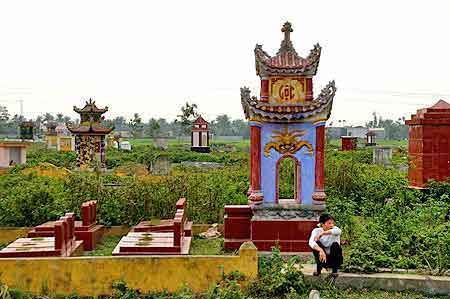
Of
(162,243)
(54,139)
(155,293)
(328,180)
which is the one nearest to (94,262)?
(155,293)

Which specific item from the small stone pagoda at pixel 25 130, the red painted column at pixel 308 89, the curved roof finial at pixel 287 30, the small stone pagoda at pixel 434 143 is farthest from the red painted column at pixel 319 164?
the small stone pagoda at pixel 25 130

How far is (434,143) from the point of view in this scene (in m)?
17.7

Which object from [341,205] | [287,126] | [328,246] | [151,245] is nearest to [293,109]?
[287,126]

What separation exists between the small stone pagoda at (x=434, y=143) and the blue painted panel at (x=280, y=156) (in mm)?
6607

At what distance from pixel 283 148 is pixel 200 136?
4379 centimetres

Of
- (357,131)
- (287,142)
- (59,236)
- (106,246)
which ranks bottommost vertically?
(106,246)

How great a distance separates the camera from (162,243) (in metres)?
12.0

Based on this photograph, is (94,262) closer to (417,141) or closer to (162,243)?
(162,243)

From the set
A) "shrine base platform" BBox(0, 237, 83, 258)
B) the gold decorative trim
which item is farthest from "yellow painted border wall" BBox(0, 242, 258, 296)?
the gold decorative trim

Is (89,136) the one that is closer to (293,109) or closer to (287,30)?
(287,30)

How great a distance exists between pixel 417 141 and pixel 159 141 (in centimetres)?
4848

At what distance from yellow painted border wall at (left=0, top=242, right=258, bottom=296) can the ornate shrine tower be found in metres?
2.58

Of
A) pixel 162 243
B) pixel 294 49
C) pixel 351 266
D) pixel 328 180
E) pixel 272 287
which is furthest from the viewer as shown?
pixel 328 180

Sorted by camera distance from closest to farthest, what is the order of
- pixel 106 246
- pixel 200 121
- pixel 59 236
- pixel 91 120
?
pixel 59 236 < pixel 106 246 < pixel 91 120 < pixel 200 121
